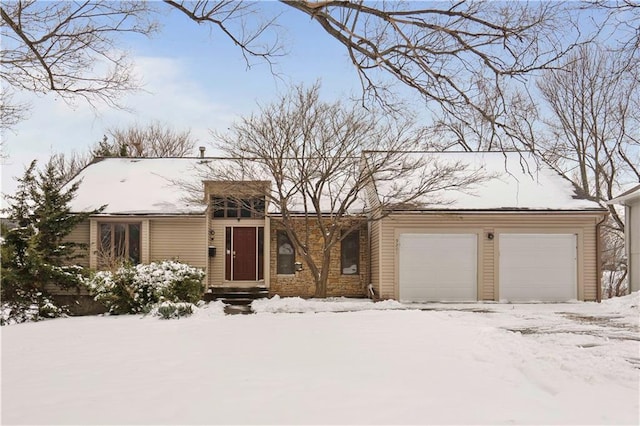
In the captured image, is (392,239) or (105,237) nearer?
(392,239)

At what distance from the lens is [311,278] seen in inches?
724

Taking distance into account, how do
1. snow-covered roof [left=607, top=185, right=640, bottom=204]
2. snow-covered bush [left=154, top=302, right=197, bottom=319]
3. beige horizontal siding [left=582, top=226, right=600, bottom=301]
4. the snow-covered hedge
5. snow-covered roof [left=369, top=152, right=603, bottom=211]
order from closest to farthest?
snow-covered bush [left=154, top=302, right=197, bottom=319], the snow-covered hedge, snow-covered roof [left=369, top=152, right=603, bottom=211], beige horizontal siding [left=582, top=226, right=600, bottom=301], snow-covered roof [left=607, top=185, right=640, bottom=204]

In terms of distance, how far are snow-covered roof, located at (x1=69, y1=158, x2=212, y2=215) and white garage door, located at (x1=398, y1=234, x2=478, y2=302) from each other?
20.5ft

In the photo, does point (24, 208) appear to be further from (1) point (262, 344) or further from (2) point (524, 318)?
(2) point (524, 318)

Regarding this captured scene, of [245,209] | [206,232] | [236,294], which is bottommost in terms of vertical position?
[236,294]

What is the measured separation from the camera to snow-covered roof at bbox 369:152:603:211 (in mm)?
16531

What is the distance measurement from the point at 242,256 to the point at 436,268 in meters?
6.20

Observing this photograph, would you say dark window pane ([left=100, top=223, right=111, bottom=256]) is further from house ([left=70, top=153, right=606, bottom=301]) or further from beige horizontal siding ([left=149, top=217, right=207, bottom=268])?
beige horizontal siding ([left=149, top=217, right=207, bottom=268])

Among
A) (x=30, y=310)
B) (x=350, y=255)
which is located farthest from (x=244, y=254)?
(x=30, y=310)

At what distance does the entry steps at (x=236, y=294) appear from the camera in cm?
1694

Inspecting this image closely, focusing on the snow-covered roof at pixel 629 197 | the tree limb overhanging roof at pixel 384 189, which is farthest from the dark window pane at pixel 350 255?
the snow-covered roof at pixel 629 197

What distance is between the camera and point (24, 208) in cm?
1455

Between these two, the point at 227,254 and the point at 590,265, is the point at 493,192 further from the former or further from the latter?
the point at 227,254

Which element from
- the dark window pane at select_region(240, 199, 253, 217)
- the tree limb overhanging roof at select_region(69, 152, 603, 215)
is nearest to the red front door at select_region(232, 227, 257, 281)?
the dark window pane at select_region(240, 199, 253, 217)
